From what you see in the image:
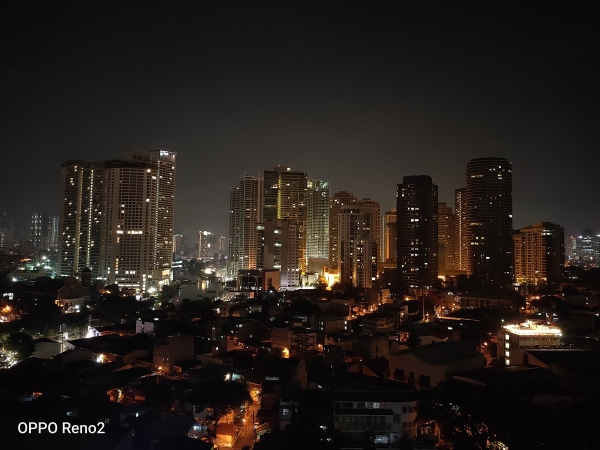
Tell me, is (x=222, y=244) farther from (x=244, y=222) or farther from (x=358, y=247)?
(x=358, y=247)

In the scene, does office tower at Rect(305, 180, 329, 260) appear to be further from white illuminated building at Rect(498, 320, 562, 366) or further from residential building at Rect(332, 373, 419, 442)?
→ residential building at Rect(332, 373, 419, 442)

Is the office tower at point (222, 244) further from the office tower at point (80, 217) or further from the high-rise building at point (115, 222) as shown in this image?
the office tower at point (80, 217)

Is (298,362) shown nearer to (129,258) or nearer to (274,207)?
(129,258)

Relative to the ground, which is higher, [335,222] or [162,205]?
[162,205]

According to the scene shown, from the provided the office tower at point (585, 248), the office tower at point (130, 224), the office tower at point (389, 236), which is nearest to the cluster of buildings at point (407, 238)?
the office tower at point (389, 236)

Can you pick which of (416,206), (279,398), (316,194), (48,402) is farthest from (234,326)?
(316,194)

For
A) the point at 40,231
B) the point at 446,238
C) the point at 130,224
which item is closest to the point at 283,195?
Result: the point at 130,224
